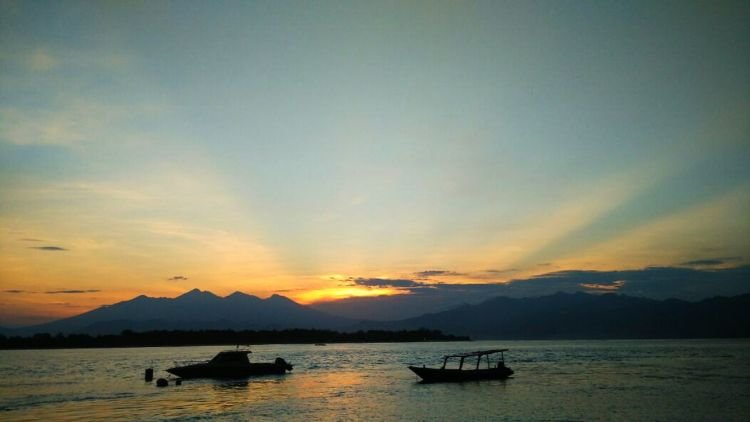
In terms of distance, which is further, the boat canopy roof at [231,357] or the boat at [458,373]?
the boat canopy roof at [231,357]

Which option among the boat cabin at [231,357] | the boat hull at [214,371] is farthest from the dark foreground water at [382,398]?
the boat cabin at [231,357]

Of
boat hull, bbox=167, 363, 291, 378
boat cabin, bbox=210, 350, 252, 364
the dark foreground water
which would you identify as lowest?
the dark foreground water

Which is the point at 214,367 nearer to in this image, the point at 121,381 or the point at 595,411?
the point at 121,381

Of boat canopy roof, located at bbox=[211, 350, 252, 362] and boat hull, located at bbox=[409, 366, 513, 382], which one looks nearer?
boat hull, located at bbox=[409, 366, 513, 382]

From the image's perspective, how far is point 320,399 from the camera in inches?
1975

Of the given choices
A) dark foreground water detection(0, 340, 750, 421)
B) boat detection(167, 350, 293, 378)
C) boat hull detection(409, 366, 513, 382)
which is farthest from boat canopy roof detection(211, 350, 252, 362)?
boat hull detection(409, 366, 513, 382)

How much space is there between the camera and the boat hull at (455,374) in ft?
210

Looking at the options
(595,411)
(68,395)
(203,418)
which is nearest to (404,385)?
(595,411)

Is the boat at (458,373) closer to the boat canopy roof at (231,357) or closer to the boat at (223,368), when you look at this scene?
the boat at (223,368)

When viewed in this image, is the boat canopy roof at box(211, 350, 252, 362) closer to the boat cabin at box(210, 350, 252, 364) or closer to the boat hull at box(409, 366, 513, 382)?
the boat cabin at box(210, 350, 252, 364)

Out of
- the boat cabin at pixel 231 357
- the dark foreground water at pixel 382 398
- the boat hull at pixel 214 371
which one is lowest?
the dark foreground water at pixel 382 398

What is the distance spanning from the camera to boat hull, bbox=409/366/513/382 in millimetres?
63906

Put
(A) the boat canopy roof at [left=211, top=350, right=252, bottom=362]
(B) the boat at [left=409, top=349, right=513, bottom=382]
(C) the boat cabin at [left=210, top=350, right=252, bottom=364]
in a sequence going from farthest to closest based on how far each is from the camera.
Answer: (A) the boat canopy roof at [left=211, top=350, right=252, bottom=362] < (C) the boat cabin at [left=210, top=350, right=252, bottom=364] < (B) the boat at [left=409, top=349, right=513, bottom=382]

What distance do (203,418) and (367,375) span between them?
1647 inches
